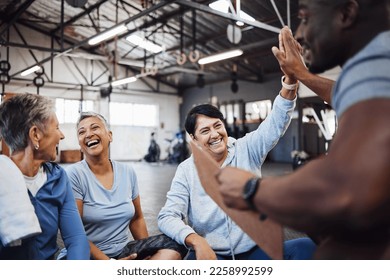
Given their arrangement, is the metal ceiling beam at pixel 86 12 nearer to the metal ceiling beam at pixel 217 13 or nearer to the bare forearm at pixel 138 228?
the metal ceiling beam at pixel 217 13

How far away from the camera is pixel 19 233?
2.80 ft

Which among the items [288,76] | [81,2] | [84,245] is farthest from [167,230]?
[81,2]

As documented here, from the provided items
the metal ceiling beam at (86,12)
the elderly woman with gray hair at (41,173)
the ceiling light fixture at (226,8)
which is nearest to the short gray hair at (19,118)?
the elderly woman with gray hair at (41,173)

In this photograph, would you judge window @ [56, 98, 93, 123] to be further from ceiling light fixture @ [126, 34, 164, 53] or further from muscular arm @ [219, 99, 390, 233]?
muscular arm @ [219, 99, 390, 233]

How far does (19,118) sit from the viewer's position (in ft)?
3.36

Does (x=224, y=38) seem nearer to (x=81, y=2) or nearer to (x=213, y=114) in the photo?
(x=81, y=2)

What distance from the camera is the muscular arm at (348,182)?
18.1 inches

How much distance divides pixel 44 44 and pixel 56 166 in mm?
11673

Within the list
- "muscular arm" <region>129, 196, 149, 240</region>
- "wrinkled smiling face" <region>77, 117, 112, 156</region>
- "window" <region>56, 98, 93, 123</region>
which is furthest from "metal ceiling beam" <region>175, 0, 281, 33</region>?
"window" <region>56, 98, 93, 123</region>

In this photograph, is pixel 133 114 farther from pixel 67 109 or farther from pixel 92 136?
pixel 92 136

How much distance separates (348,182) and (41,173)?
951 millimetres

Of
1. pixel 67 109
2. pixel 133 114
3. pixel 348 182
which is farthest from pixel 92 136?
pixel 133 114

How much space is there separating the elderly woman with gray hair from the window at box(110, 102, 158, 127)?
39.9 ft
